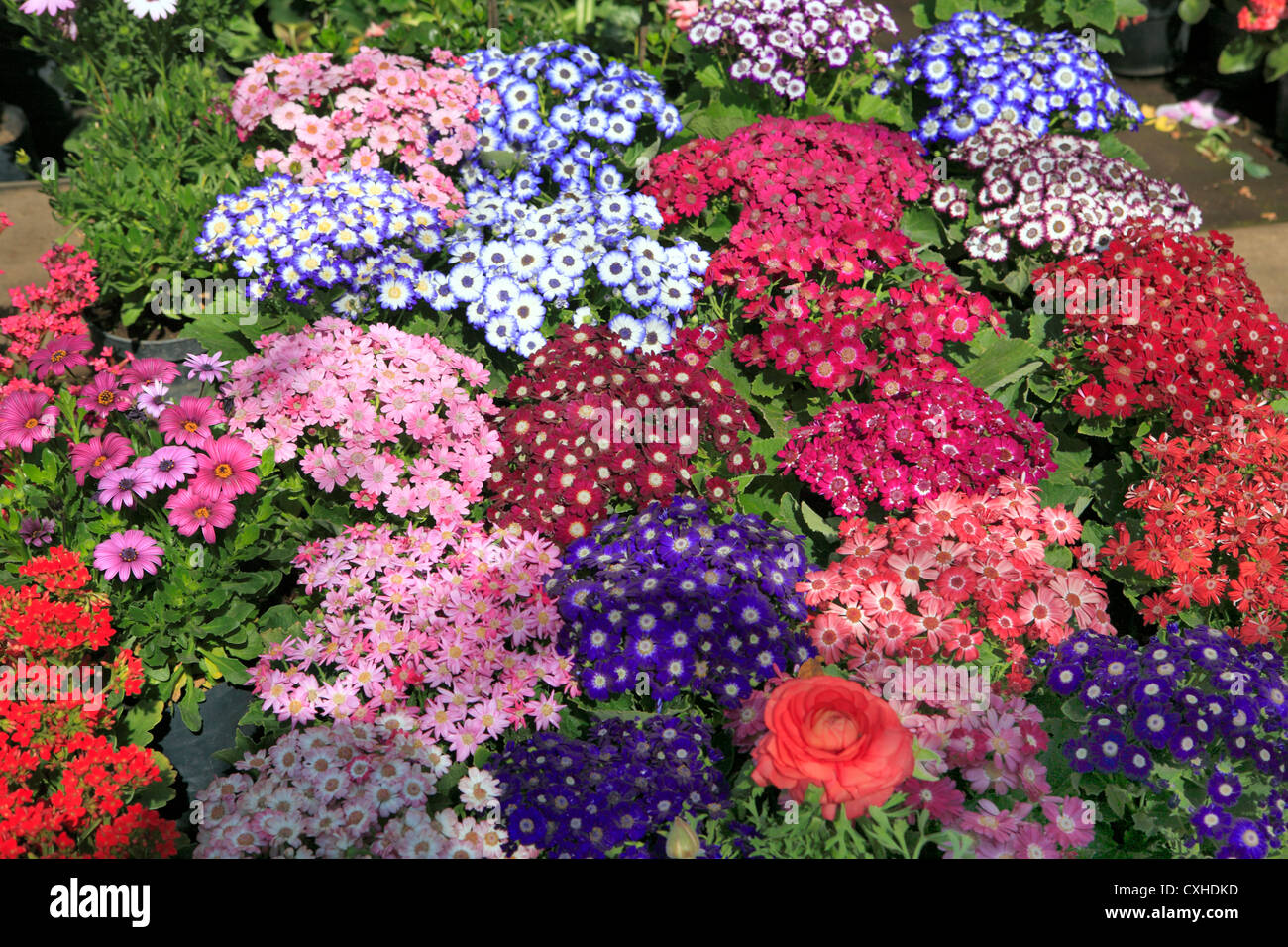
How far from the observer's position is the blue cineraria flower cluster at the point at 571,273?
14.1ft

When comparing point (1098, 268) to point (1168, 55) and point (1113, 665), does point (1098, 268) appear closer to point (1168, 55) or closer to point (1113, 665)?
point (1113, 665)

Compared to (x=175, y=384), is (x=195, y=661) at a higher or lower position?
lower

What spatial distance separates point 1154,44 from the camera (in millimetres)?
8352

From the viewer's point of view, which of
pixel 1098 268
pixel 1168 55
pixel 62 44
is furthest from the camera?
pixel 1168 55

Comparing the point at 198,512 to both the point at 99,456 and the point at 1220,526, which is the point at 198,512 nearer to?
the point at 99,456

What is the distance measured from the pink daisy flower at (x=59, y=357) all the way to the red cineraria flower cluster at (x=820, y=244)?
254cm

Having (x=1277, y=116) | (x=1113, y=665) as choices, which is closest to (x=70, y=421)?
(x=1113, y=665)

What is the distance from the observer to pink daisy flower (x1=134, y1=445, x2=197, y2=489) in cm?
335

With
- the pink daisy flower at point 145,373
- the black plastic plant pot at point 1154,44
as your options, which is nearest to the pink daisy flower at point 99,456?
the pink daisy flower at point 145,373

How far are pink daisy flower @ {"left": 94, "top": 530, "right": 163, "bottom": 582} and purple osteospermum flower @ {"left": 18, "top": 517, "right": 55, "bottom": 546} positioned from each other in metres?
0.25

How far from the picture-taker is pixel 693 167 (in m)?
4.93

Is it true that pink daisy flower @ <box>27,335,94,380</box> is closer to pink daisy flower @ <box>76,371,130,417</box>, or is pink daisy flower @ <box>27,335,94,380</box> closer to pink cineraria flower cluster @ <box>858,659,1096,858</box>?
pink daisy flower @ <box>76,371,130,417</box>

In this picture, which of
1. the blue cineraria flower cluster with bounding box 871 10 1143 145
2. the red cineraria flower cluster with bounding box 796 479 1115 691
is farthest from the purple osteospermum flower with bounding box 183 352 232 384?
the blue cineraria flower cluster with bounding box 871 10 1143 145

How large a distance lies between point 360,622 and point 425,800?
743mm
